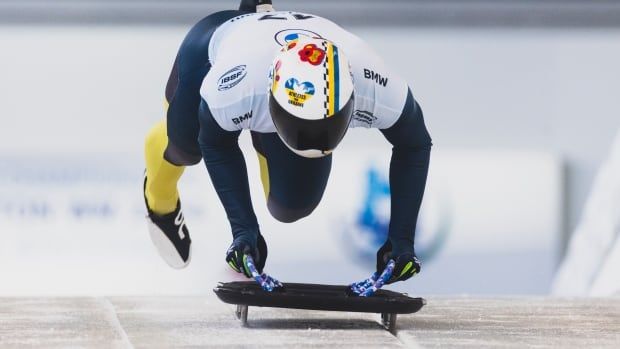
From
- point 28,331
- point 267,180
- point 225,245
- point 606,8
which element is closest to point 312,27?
point 267,180

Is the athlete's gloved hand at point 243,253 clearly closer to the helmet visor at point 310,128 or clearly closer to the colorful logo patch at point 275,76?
the helmet visor at point 310,128

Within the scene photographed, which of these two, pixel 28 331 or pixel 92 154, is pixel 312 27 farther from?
pixel 92 154

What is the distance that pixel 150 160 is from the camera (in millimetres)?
5008

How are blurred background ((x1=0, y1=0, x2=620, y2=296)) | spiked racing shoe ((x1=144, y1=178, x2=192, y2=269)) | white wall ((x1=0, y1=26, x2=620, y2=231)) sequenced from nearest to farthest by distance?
spiked racing shoe ((x1=144, y1=178, x2=192, y2=269)) → blurred background ((x1=0, y1=0, x2=620, y2=296)) → white wall ((x1=0, y1=26, x2=620, y2=231))

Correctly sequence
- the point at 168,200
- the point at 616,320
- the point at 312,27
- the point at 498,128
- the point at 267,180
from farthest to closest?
the point at 498,128
the point at 168,200
the point at 267,180
the point at 616,320
the point at 312,27

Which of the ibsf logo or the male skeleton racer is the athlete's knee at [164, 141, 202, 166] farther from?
the ibsf logo

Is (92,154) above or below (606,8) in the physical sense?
below

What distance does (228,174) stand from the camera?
151 inches

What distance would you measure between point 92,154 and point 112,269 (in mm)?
642

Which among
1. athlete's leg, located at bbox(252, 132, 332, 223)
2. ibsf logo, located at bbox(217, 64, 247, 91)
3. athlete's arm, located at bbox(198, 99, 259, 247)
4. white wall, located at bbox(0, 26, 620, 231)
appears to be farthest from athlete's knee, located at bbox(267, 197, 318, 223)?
white wall, located at bbox(0, 26, 620, 231)

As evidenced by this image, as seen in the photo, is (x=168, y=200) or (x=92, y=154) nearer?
(x=168, y=200)

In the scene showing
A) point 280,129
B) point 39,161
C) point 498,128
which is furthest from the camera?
point 498,128

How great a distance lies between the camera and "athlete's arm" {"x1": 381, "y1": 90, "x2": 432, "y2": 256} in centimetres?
384

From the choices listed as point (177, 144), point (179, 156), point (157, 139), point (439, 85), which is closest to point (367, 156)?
point (439, 85)
